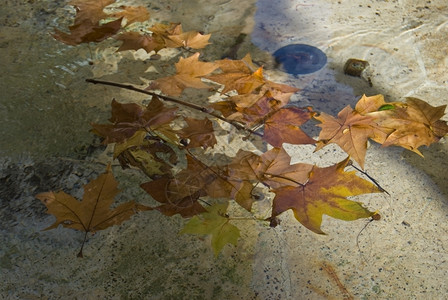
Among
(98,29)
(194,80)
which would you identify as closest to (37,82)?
(98,29)

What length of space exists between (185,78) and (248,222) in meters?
0.64

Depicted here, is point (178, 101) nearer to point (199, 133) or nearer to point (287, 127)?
point (199, 133)

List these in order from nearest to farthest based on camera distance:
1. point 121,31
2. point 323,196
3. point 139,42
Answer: point 323,196 < point 139,42 < point 121,31

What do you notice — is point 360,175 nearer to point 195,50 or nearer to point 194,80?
point 194,80

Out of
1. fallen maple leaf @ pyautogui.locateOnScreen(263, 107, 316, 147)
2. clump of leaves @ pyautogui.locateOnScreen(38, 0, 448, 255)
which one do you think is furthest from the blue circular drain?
fallen maple leaf @ pyautogui.locateOnScreen(263, 107, 316, 147)

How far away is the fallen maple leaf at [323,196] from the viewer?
1288 mm

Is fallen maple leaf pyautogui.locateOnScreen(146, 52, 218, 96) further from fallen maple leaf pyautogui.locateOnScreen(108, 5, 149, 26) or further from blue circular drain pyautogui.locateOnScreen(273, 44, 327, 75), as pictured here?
fallen maple leaf pyautogui.locateOnScreen(108, 5, 149, 26)

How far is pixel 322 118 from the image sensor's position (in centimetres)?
165

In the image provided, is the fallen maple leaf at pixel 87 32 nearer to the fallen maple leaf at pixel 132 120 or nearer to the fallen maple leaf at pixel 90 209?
the fallen maple leaf at pixel 132 120

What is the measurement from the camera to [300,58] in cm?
195

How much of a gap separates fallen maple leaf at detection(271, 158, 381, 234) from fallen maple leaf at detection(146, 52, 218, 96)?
20.9 inches

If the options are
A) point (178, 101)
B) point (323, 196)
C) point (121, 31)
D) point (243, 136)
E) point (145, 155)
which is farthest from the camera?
point (121, 31)

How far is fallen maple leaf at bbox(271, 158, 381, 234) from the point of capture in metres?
1.29

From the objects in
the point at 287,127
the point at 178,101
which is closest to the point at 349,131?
the point at 287,127
